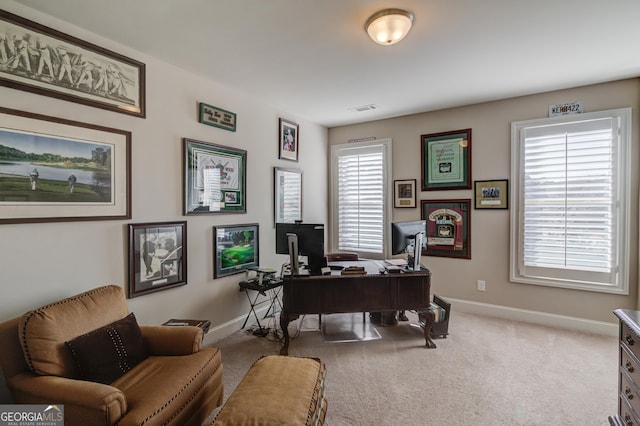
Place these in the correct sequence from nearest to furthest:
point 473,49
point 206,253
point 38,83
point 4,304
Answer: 1. point 4,304
2. point 38,83
3. point 473,49
4. point 206,253

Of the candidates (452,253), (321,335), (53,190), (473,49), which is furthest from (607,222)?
(53,190)

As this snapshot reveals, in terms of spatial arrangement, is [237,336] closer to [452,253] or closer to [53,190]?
[53,190]

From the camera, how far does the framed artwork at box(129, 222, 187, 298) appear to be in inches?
101

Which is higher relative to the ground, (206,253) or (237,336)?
(206,253)

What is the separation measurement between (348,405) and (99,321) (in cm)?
181

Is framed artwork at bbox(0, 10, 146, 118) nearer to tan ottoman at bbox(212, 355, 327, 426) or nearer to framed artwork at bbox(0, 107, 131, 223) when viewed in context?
framed artwork at bbox(0, 107, 131, 223)

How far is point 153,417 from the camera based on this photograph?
4.89ft

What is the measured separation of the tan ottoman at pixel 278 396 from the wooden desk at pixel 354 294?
0.91m

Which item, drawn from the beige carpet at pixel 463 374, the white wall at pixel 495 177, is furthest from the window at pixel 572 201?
the beige carpet at pixel 463 374

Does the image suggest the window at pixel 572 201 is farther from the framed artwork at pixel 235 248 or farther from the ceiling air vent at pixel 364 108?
the framed artwork at pixel 235 248

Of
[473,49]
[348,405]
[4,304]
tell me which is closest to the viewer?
[4,304]

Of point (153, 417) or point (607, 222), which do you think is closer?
point (153, 417)

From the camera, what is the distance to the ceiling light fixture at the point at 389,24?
2043 mm

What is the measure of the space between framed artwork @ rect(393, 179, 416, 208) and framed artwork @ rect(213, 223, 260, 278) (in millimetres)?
2206
